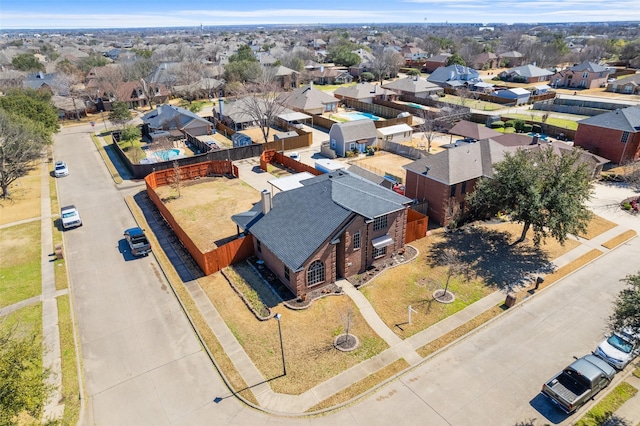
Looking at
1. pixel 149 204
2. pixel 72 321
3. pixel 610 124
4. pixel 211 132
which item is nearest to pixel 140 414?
pixel 72 321

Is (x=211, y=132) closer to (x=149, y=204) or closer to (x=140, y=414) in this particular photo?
(x=149, y=204)

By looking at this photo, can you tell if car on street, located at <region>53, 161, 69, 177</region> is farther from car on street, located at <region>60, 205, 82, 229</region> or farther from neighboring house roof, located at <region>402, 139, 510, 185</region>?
neighboring house roof, located at <region>402, 139, 510, 185</region>

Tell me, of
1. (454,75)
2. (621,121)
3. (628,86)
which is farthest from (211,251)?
(628,86)

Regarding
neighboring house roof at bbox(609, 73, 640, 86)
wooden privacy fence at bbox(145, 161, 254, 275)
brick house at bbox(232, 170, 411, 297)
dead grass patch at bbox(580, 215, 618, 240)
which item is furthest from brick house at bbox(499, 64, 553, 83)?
wooden privacy fence at bbox(145, 161, 254, 275)

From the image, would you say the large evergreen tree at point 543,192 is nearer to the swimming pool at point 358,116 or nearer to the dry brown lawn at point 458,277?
the dry brown lawn at point 458,277

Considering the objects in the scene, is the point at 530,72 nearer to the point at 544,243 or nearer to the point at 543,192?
the point at 544,243
